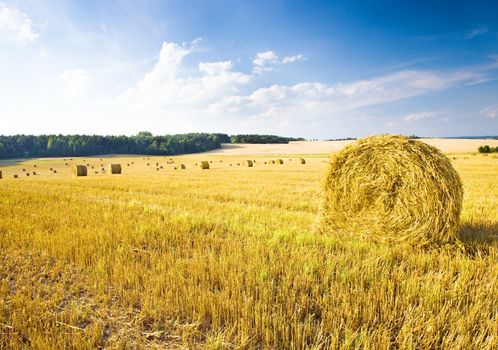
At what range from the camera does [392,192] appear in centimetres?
585

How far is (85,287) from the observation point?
365cm

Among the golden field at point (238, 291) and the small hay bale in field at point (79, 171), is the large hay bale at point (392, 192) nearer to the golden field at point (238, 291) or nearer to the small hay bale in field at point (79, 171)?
the golden field at point (238, 291)

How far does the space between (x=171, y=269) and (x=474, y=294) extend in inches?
129

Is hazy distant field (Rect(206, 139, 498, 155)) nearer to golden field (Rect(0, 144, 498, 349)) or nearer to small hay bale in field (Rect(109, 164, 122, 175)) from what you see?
small hay bale in field (Rect(109, 164, 122, 175))

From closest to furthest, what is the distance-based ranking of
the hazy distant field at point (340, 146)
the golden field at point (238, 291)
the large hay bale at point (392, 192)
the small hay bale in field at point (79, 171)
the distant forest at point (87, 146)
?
the golden field at point (238, 291) → the large hay bale at point (392, 192) → the small hay bale in field at point (79, 171) → the hazy distant field at point (340, 146) → the distant forest at point (87, 146)

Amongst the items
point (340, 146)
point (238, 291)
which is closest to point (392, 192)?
point (238, 291)

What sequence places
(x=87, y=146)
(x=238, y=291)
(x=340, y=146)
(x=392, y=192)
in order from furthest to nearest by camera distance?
1. (x=87, y=146)
2. (x=340, y=146)
3. (x=392, y=192)
4. (x=238, y=291)

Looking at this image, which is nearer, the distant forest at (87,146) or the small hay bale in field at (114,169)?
the small hay bale in field at (114,169)

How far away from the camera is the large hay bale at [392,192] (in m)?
5.20

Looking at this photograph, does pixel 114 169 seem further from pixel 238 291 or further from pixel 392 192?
pixel 238 291

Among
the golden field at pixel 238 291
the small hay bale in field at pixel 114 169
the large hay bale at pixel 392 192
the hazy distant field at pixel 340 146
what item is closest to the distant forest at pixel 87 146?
the hazy distant field at pixel 340 146

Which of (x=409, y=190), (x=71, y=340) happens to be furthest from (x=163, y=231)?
(x=409, y=190)

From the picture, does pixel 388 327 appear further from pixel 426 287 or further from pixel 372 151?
pixel 372 151

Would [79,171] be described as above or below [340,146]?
below
